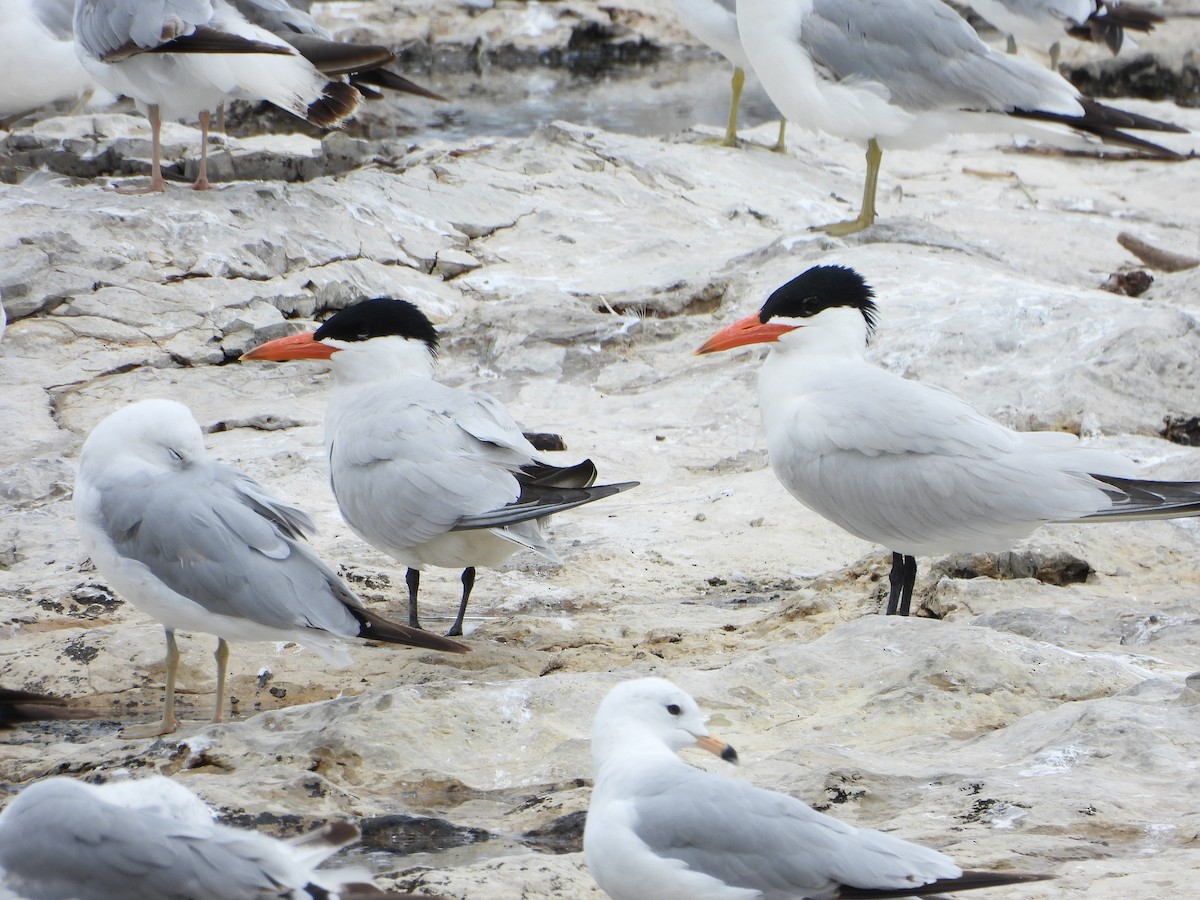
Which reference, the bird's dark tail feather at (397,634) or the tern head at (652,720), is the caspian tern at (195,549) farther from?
the tern head at (652,720)

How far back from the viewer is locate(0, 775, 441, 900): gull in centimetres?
250

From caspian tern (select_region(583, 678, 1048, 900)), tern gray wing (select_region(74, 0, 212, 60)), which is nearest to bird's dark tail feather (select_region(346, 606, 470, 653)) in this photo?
caspian tern (select_region(583, 678, 1048, 900))

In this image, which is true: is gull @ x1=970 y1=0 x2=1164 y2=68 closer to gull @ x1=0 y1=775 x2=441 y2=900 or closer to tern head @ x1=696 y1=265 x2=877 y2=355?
tern head @ x1=696 y1=265 x2=877 y2=355

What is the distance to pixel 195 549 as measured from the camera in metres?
3.87

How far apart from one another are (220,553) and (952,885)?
2131 mm

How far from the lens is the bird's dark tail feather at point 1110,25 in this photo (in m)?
13.0

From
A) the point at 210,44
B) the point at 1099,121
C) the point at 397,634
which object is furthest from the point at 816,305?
the point at 210,44

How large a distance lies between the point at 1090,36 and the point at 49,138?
8605 mm

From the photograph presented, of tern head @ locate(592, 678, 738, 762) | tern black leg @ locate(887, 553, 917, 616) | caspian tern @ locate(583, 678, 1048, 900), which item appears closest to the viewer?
caspian tern @ locate(583, 678, 1048, 900)

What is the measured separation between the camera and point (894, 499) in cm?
461

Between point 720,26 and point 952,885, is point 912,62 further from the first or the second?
point 952,885

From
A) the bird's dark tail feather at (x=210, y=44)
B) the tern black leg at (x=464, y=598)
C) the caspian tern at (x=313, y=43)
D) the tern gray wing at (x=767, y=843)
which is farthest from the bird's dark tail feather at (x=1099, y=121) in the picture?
the tern gray wing at (x=767, y=843)

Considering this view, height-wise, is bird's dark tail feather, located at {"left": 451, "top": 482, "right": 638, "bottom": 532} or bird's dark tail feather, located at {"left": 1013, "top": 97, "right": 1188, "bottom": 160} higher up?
bird's dark tail feather, located at {"left": 1013, "top": 97, "right": 1188, "bottom": 160}

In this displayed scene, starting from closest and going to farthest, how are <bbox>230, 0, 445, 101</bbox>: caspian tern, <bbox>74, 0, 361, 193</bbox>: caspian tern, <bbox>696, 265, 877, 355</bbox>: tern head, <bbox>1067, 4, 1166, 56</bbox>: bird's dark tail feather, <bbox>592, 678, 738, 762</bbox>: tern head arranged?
<bbox>592, 678, 738, 762</bbox>: tern head
<bbox>696, 265, 877, 355</bbox>: tern head
<bbox>74, 0, 361, 193</bbox>: caspian tern
<bbox>230, 0, 445, 101</bbox>: caspian tern
<bbox>1067, 4, 1166, 56</bbox>: bird's dark tail feather
